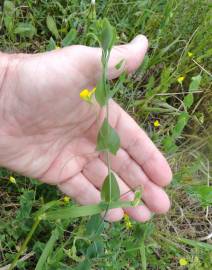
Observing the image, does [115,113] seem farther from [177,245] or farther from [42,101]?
[177,245]

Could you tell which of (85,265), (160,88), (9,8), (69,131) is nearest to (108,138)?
(85,265)

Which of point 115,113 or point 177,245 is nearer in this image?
point 115,113

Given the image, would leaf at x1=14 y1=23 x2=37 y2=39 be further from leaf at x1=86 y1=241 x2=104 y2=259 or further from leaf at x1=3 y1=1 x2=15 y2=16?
leaf at x1=86 y1=241 x2=104 y2=259

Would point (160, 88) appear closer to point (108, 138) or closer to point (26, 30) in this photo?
point (26, 30)

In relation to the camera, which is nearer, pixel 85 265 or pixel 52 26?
pixel 85 265

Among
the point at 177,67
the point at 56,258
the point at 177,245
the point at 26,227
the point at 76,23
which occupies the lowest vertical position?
the point at 177,245

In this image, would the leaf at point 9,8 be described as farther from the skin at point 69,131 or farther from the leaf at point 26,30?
the skin at point 69,131

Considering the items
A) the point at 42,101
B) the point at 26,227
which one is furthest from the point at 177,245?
the point at 42,101
